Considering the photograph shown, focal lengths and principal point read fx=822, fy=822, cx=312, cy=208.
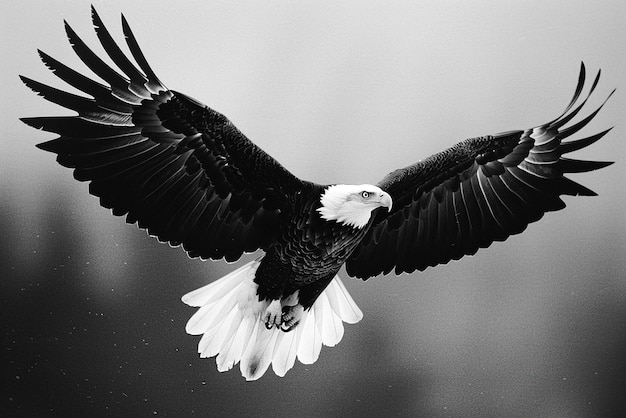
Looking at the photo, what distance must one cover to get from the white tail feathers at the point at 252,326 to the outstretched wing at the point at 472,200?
125mm

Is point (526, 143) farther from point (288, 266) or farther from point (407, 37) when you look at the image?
point (288, 266)

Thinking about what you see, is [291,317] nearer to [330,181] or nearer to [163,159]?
[330,181]

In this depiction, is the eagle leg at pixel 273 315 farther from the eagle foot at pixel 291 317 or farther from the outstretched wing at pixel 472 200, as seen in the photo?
the outstretched wing at pixel 472 200

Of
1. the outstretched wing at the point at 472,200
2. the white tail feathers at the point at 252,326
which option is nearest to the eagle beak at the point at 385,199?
the outstretched wing at the point at 472,200

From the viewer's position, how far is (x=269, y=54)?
2.11 metres

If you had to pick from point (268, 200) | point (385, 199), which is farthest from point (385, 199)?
point (268, 200)

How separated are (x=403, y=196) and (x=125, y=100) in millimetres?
687

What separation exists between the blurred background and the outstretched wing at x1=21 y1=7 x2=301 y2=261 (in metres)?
0.29

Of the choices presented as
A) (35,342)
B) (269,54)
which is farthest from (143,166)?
(35,342)

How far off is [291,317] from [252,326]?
99mm

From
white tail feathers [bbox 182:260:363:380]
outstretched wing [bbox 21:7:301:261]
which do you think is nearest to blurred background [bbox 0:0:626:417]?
white tail feathers [bbox 182:260:363:380]

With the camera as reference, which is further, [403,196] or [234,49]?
[234,49]

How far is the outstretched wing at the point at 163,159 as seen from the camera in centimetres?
161

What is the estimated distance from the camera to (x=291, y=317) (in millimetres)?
2031
